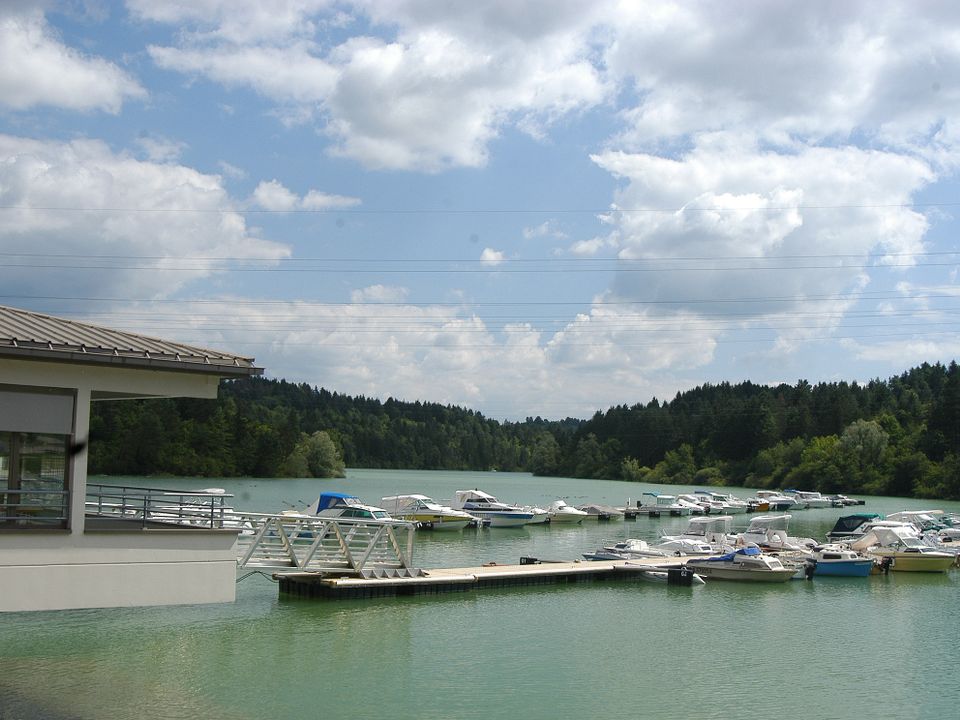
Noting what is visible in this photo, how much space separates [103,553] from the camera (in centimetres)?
1347

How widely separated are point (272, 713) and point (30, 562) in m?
8.45

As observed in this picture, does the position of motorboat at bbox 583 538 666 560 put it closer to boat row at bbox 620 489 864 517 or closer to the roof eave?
the roof eave

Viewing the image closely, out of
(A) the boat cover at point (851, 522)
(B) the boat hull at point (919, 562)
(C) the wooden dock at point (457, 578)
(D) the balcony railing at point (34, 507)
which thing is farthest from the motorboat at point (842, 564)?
(D) the balcony railing at point (34, 507)

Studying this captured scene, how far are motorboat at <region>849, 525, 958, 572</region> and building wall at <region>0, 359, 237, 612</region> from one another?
41142 mm

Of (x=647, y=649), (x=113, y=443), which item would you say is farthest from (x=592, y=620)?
(x=113, y=443)

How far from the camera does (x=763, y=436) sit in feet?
568

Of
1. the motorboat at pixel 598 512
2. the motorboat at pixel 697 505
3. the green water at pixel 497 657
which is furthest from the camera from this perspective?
the motorboat at pixel 697 505

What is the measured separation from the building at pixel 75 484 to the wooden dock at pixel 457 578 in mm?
18583

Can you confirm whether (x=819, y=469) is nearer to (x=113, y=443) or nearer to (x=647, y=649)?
(x=113, y=443)

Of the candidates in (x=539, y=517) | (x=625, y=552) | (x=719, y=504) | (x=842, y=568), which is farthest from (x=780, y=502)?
(x=625, y=552)

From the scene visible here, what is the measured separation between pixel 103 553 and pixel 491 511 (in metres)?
62.1

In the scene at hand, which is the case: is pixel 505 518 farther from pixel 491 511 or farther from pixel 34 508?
pixel 34 508

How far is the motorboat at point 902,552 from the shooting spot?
47.8m

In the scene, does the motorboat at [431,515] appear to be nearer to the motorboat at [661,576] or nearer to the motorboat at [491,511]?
the motorboat at [491,511]
